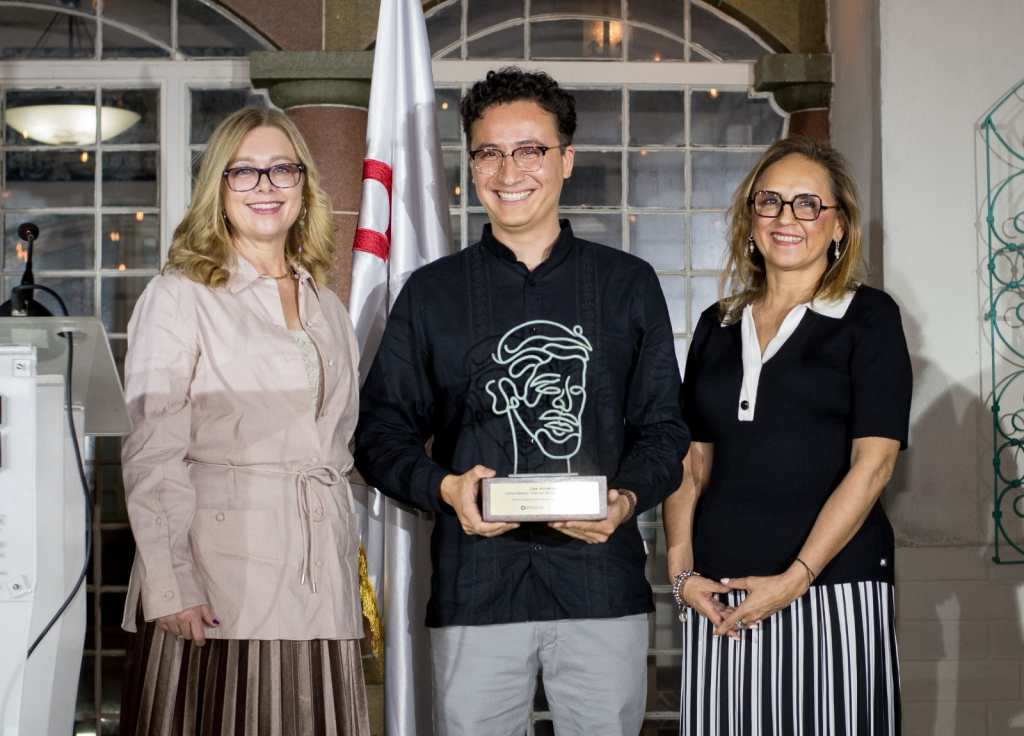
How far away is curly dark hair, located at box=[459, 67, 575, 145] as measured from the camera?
2340mm

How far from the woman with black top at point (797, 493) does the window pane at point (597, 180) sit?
83.9 inches

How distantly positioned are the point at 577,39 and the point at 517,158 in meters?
2.47

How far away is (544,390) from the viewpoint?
2195mm

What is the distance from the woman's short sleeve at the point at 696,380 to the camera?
2.54 metres

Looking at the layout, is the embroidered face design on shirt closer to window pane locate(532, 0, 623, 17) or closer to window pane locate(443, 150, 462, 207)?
window pane locate(443, 150, 462, 207)

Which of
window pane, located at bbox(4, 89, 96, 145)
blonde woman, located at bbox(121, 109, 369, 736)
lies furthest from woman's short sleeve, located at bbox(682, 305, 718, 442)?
window pane, located at bbox(4, 89, 96, 145)

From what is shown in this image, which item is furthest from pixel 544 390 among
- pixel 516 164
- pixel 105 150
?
pixel 105 150

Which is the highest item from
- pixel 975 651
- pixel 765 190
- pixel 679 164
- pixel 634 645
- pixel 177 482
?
pixel 679 164

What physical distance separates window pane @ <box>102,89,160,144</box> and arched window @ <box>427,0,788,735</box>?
1048mm

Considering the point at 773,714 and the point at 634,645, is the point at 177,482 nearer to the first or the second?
the point at 634,645

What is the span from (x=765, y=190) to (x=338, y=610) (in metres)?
1.17

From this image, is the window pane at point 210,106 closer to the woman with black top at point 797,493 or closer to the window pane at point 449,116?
the window pane at point 449,116

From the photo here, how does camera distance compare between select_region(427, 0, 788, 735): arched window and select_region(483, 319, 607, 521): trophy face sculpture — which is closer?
select_region(483, 319, 607, 521): trophy face sculpture

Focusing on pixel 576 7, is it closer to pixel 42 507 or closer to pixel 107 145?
pixel 107 145
